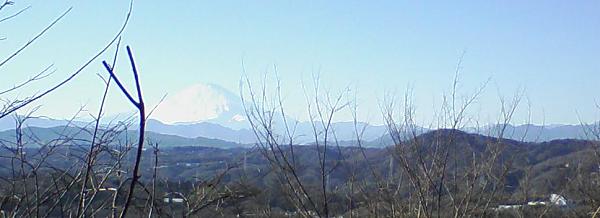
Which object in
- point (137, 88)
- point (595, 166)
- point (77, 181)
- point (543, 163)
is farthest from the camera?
point (543, 163)

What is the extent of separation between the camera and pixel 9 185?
95.9 inches

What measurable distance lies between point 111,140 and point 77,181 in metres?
0.40

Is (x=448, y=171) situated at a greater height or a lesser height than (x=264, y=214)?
greater

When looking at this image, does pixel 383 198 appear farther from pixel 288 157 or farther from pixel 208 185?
pixel 208 185

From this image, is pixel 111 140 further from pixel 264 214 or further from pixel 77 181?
pixel 264 214

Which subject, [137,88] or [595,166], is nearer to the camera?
[137,88]

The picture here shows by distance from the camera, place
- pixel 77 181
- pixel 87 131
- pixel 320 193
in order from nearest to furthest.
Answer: pixel 77 181 < pixel 87 131 < pixel 320 193

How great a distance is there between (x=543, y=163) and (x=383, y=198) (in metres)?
9.73

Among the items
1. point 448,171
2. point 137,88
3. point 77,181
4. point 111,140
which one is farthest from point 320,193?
point 137,88

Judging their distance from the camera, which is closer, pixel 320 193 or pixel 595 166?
pixel 320 193

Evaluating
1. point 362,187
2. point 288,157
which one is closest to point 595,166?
point 362,187

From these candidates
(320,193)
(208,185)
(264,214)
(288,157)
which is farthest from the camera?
(264,214)

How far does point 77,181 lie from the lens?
2.16 metres

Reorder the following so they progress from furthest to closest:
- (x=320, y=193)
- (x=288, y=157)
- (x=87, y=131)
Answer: (x=320, y=193) → (x=288, y=157) → (x=87, y=131)
